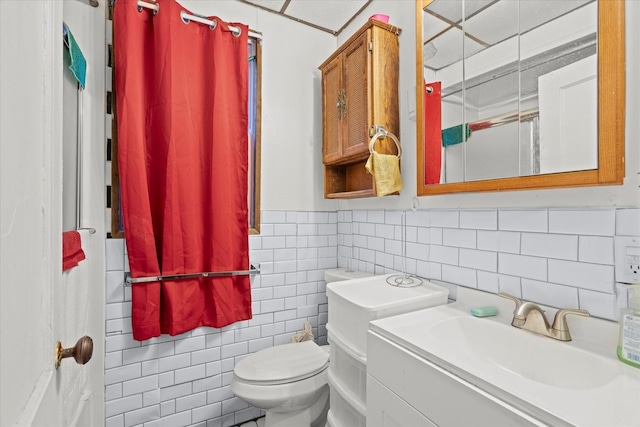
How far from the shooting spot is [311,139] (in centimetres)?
207

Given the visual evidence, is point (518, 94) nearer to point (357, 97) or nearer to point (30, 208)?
point (357, 97)

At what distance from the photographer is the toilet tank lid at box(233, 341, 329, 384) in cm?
140

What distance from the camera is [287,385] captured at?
1.39 meters

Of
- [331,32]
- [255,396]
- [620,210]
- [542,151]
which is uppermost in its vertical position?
[331,32]

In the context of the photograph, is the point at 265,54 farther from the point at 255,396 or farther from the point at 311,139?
the point at 255,396

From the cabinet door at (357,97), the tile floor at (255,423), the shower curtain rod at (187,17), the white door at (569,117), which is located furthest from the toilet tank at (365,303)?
Result: the shower curtain rod at (187,17)

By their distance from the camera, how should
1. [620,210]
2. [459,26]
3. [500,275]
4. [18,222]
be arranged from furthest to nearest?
[459,26], [500,275], [620,210], [18,222]

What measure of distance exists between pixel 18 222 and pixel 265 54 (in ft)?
6.18

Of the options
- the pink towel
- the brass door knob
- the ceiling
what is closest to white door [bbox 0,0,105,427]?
the brass door knob

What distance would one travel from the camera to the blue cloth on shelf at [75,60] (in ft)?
3.68

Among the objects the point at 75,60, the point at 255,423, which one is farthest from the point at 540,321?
the point at 75,60

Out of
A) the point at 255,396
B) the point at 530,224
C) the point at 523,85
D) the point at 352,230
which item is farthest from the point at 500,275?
the point at 255,396

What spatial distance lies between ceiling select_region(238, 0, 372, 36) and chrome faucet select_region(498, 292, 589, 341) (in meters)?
1.86

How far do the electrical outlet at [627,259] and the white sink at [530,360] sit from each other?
14cm
